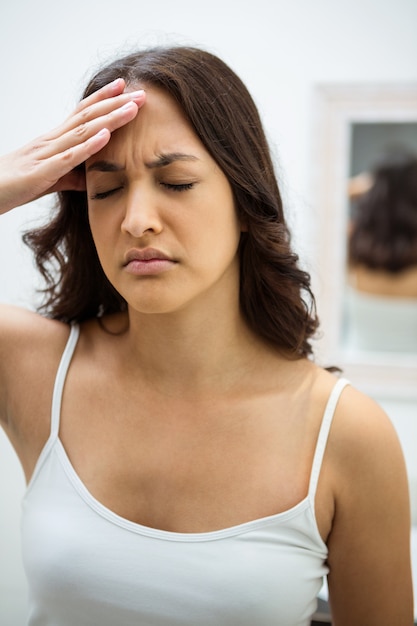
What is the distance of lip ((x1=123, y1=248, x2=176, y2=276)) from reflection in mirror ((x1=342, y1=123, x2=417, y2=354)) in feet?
3.76

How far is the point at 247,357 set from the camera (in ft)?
3.67

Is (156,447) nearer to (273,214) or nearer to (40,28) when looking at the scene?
(273,214)

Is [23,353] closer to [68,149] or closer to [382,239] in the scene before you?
[68,149]

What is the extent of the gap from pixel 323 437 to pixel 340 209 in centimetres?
107

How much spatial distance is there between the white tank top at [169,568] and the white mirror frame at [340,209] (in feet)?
3.19

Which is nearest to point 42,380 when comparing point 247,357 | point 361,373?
point 247,357

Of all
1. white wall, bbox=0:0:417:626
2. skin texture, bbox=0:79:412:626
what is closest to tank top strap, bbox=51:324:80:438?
skin texture, bbox=0:79:412:626

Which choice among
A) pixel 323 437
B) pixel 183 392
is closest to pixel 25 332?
pixel 183 392

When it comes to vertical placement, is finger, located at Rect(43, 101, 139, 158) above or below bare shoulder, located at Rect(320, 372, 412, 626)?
above

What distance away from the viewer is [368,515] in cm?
103

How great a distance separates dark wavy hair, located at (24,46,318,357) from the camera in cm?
98

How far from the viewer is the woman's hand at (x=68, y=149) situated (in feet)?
3.07

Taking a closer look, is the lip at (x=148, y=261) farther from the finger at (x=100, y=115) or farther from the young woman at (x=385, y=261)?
the young woman at (x=385, y=261)

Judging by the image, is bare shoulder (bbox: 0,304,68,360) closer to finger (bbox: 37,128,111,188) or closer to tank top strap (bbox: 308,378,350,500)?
finger (bbox: 37,128,111,188)
